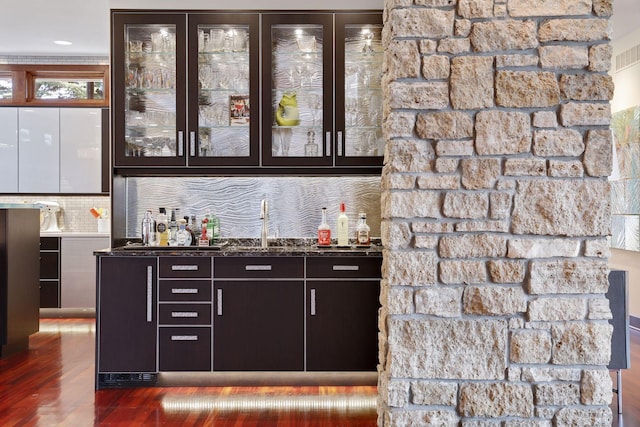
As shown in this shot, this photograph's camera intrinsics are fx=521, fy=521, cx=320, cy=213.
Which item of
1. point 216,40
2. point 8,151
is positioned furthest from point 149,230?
point 8,151

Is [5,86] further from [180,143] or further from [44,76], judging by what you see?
[180,143]

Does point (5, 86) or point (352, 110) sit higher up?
point (5, 86)

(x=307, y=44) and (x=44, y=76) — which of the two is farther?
(x=44, y=76)

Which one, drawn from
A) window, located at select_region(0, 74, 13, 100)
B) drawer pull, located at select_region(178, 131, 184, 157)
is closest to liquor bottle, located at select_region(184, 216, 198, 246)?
drawer pull, located at select_region(178, 131, 184, 157)

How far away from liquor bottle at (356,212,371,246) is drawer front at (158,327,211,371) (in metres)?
1.16

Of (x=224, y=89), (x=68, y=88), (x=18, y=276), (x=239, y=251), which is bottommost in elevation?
(x=18, y=276)

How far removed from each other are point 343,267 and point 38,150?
13.4ft

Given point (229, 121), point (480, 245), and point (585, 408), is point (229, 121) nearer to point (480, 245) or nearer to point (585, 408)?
point (480, 245)

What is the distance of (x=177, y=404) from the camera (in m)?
3.02

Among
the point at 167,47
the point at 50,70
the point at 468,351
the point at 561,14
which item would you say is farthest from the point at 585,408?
the point at 50,70

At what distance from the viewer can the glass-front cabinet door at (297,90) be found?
354 cm

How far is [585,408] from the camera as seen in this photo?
72.7 inches

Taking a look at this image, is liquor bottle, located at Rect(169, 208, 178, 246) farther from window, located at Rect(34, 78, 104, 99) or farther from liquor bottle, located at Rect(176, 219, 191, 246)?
window, located at Rect(34, 78, 104, 99)

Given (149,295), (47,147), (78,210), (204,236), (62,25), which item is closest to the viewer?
(149,295)
